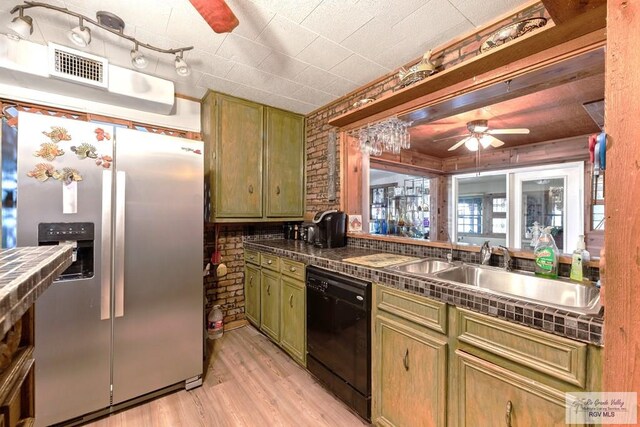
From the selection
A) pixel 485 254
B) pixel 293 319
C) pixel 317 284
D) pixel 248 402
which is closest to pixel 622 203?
pixel 485 254

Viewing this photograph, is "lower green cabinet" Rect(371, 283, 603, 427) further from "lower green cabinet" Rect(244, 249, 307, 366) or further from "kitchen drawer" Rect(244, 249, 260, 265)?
"kitchen drawer" Rect(244, 249, 260, 265)

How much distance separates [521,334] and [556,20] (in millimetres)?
1334

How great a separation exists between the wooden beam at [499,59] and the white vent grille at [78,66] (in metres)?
1.99

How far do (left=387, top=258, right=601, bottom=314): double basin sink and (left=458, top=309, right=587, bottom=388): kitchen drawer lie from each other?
117mm

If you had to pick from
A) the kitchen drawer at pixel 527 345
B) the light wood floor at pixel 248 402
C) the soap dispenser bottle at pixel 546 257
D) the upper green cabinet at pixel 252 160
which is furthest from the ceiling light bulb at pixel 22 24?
the soap dispenser bottle at pixel 546 257

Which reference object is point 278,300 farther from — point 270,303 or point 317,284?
point 317,284

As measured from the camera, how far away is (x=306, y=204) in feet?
10.4

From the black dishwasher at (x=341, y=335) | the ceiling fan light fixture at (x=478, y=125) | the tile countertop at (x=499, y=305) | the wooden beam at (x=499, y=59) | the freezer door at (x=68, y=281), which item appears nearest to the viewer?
A: the tile countertop at (x=499, y=305)

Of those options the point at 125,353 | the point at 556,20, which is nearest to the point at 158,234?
the point at 125,353

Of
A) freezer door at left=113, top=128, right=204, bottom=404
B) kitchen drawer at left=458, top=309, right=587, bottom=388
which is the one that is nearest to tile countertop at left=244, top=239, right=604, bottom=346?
kitchen drawer at left=458, top=309, right=587, bottom=388

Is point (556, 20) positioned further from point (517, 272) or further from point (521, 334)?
point (521, 334)

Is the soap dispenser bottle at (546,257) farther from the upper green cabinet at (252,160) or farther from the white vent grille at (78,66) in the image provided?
the white vent grille at (78,66)

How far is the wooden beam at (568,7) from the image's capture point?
1026mm

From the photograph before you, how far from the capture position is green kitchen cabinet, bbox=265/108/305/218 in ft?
9.51
